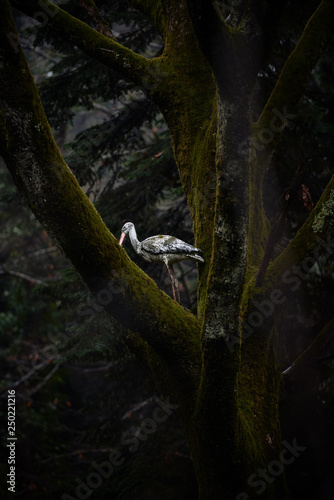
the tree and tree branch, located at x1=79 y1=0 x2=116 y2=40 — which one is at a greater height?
tree branch, located at x1=79 y1=0 x2=116 y2=40

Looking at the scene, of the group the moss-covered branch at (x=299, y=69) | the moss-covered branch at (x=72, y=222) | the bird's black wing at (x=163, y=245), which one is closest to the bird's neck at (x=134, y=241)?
the bird's black wing at (x=163, y=245)

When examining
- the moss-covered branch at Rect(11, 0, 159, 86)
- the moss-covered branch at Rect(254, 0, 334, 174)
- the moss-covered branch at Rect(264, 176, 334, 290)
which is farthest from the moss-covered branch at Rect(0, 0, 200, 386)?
the moss-covered branch at Rect(254, 0, 334, 174)

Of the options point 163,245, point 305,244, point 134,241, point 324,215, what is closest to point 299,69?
point 324,215

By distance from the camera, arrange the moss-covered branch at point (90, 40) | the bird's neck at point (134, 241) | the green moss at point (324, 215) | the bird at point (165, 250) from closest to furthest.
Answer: the green moss at point (324, 215) < the moss-covered branch at point (90, 40) < the bird at point (165, 250) < the bird's neck at point (134, 241)

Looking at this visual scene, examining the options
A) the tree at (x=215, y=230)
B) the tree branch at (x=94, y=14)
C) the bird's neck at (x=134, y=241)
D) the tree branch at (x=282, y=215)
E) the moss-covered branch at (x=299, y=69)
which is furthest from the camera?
the bird's neck at (x=134, y=241)

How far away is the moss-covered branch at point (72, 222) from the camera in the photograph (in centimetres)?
199

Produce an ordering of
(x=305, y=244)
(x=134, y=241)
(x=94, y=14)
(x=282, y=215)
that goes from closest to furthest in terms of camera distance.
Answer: (x=282, y=215) < (x=305, y=244) < (x=94, y=14) < (x=134, y=241)

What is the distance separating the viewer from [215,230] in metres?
2.05

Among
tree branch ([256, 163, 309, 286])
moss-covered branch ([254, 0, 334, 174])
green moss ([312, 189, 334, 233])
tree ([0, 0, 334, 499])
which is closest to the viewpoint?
tree branch ([256, 163, 309, 286])

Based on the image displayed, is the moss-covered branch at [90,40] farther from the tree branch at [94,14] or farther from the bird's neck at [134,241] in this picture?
the bird's neck at [134,241]

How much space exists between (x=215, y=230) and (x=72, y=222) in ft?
2.57

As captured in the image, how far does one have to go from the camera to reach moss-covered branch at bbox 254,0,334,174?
258 centimetres

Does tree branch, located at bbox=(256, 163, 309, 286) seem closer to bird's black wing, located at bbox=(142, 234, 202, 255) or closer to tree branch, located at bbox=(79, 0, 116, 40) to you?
bird's black wing, located at bbox=(142, 234, 202, 255)

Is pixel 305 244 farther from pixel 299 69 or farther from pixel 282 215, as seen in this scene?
pixel 299 69
